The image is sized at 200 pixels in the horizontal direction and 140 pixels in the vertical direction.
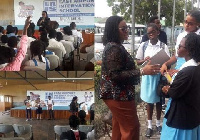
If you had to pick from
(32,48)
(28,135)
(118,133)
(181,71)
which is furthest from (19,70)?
(181,71)

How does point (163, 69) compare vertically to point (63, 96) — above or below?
above

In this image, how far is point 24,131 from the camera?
233 cm

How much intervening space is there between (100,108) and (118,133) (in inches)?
10.4

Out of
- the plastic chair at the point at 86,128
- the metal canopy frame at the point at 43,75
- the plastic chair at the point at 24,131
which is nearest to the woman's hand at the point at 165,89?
the metal canopy frame at the point at 43,75

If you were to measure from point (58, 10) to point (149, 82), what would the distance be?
2.99ft

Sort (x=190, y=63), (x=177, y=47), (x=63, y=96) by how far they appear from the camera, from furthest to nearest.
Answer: (x=63, y=96), (x=177, y=47), (x=190, y=63)

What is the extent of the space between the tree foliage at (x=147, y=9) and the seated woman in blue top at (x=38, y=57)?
2.09 feet

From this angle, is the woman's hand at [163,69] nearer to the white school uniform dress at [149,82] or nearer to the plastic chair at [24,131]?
the white school uniform dress at [149,82]

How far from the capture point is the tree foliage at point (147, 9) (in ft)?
6.47

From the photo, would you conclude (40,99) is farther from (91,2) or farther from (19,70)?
(91,2)

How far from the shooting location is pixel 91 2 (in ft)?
6.82

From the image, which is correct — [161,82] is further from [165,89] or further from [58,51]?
[58,51]

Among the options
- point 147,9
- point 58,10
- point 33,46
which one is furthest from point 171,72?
point 33,46


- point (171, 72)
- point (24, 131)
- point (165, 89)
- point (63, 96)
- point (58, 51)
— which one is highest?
point (58, 51)
